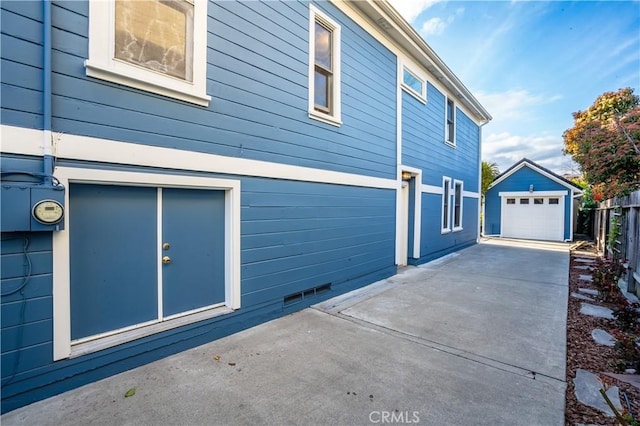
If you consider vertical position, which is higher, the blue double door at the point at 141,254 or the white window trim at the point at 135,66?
the white window trim at the point at 135,66

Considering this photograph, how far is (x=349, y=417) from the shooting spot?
2205 mm

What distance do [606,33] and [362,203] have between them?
712cm

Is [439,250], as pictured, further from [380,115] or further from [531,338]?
[531,338]

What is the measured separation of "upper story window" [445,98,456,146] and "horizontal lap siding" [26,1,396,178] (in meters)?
4.98

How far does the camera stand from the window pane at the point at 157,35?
2756 millimetres

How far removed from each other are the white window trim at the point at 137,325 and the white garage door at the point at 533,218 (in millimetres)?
16458

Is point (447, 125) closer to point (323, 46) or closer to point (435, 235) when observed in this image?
point (435, 235)

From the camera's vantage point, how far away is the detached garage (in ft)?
46.5

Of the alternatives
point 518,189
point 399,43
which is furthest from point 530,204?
point 399,43

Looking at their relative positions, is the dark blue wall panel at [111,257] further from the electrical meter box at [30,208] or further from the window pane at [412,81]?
the window pane at [412,81]

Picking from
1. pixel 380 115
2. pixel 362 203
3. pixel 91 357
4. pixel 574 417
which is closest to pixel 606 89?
pixel 380 115

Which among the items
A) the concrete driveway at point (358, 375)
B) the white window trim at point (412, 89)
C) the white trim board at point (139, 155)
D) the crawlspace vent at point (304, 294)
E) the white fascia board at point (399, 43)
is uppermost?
the white fascia board at point (399, 43)

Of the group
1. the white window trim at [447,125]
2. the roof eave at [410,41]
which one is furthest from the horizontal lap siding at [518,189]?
the white window trim at [447,125]

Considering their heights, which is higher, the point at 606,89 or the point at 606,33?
the point at 606,89
